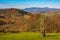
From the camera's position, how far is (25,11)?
1602 centimetres

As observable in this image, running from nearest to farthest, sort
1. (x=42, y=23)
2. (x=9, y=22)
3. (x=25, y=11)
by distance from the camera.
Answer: (x=42, y=23) → (x=9, y=22) → (x=25, y=11)

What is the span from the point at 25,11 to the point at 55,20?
2.98 meters

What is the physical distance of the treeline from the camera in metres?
14.0

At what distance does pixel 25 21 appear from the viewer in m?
15.4

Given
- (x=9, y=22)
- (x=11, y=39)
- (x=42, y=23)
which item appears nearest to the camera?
(x=11, y=39)

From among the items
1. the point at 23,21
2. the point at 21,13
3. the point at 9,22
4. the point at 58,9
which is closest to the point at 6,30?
the point at 9,22

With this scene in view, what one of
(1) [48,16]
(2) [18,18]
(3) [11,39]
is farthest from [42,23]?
(2) [18,18]

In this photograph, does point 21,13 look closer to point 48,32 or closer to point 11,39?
point 48,32

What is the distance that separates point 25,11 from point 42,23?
144 inches

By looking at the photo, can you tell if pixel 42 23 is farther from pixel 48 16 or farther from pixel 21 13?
pixel 21 13

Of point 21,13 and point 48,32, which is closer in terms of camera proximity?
point 48,32

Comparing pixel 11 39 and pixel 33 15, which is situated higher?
pixel 33 15

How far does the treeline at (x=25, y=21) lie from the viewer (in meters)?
14.0

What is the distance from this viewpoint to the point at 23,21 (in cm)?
1541
